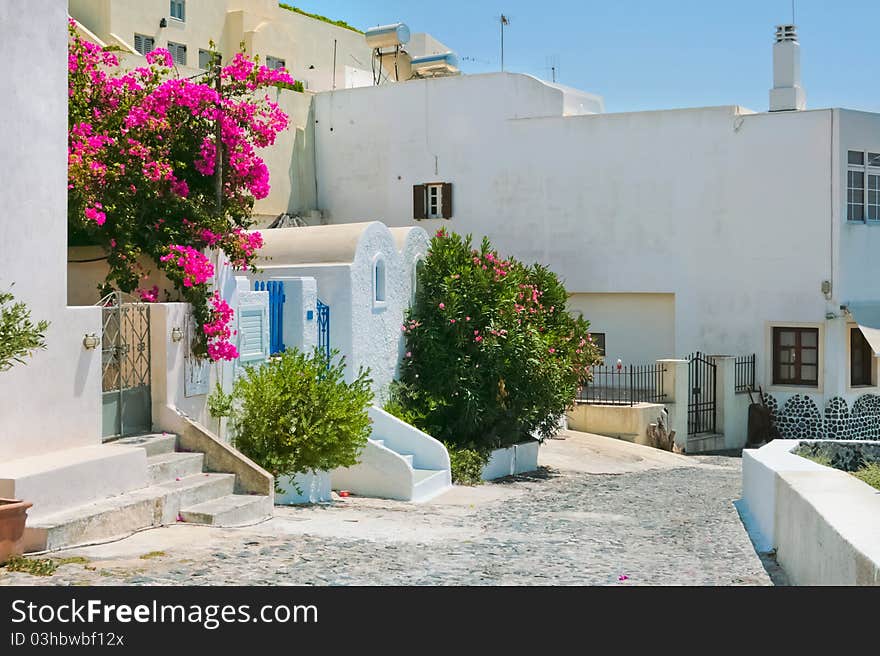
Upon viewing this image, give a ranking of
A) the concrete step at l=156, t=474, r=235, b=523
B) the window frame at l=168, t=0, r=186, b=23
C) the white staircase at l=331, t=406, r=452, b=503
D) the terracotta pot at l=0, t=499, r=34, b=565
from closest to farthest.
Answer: the terracotta pot at l=0, t=499, r=34, b=565 < the concrete step at l=156, t=474, r=235, b=523 < the white staircase at l=331, t=406, r=452, b=503 < the window frame at l=168, t=0, r=186, b=23

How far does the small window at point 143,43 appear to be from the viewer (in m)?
32.0

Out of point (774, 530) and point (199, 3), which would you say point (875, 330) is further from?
point (199, 3)

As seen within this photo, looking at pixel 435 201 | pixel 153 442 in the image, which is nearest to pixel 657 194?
pixel 435 201

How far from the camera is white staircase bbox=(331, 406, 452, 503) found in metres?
15.9

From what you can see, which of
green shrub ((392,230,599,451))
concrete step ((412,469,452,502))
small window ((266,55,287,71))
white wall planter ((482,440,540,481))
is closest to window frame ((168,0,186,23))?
small window ((266,55,287,71))

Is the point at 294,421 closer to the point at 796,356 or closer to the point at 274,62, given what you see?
the point at 796,356

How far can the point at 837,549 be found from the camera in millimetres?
7473

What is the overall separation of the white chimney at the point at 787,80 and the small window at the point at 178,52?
56.8ft

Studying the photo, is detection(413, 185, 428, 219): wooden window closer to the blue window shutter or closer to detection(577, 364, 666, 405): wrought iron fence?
detection(577, 364, 666, 405): wrought iron fence

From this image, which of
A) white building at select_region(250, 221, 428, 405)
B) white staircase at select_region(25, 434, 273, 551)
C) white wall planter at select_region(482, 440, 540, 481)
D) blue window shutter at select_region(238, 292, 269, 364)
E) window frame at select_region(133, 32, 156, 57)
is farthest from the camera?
window frame at select_region(133, 32, 156, 57)

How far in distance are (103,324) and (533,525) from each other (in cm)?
526

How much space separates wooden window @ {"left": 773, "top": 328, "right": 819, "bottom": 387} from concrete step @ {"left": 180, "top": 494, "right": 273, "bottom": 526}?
63.5 ft

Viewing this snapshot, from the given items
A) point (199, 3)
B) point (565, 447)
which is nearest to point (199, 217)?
point (565, 447)

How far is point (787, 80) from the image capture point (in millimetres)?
28969
